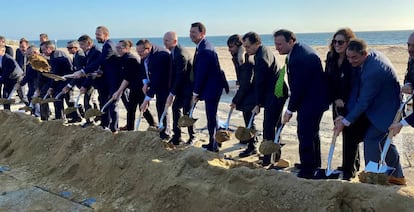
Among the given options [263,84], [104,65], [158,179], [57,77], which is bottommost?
[158,179]

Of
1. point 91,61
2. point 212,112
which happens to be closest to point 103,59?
point 91,61

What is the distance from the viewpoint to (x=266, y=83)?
19.5 ft

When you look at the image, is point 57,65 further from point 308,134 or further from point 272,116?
point 308,134

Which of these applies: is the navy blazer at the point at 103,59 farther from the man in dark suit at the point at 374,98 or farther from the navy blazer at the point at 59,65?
the man in dark suit at the point at 374,98

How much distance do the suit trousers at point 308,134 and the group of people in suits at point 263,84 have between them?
0.01m

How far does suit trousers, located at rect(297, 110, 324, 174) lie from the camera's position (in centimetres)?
502

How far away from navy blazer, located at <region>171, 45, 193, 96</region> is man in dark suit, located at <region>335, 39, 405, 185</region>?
2.84 m

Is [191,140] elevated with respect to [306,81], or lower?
lower

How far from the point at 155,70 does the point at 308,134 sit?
288 centimetres

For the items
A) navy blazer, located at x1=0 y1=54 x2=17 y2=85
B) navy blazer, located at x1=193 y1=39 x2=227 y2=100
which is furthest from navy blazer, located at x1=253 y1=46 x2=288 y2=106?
navy blazer, located at x1=0 y1=54 x2=17 y2=85

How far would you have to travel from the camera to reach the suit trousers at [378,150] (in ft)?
14.6

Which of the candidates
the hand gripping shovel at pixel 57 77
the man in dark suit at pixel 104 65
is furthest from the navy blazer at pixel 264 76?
the hand gripping shovel at pixel 57 77

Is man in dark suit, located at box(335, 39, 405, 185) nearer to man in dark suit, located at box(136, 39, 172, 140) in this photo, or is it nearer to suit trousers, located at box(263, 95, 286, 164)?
suit trousers, located at box(263, 95, 286, 164)

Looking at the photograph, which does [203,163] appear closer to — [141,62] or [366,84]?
[366,84]
